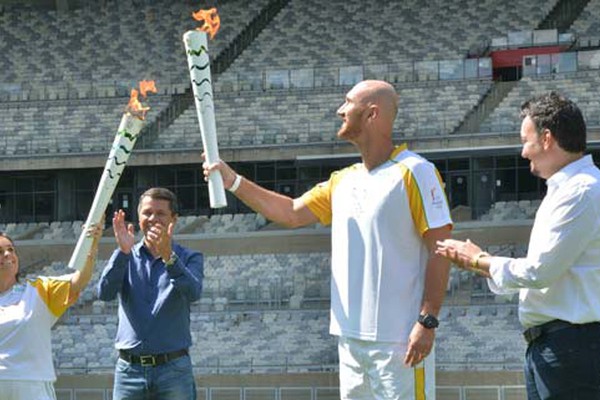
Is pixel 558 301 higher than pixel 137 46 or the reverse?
the reverse

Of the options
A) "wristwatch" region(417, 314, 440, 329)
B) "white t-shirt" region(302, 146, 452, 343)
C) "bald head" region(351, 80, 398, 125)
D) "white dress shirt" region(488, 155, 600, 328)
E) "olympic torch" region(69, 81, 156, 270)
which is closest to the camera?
"white dress shirt" region(488, 155, 600, 328)

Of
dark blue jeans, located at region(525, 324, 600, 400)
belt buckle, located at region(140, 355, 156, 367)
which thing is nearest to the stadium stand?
belt buckle, located at region(140, 355, 156, 367)

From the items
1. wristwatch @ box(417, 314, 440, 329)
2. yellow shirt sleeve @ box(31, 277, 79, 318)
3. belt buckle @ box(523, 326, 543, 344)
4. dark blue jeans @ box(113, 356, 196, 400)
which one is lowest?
dark blue jeans @ box(113, 356, 196, 400)

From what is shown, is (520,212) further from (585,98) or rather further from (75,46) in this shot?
(75,46)

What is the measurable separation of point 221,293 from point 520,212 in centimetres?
773

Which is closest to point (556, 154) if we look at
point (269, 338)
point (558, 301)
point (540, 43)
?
point (558, 301)

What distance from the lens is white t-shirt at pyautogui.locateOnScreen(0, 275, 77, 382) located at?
774cm

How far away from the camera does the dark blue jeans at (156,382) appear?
787cm

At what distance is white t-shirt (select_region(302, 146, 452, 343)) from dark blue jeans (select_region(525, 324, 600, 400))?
704 mm

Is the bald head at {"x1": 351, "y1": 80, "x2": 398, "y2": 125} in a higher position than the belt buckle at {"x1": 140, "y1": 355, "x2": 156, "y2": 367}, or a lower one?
higher

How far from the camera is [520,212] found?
109 ft

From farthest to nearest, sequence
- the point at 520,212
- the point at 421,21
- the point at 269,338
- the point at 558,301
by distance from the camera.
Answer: the point at 421,21, the point at 520,212, the point at 269,338, the point at 558,301

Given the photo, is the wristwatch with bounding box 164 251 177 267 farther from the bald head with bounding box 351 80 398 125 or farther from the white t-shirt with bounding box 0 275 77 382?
the bald head with bounding box 351 80 398 125

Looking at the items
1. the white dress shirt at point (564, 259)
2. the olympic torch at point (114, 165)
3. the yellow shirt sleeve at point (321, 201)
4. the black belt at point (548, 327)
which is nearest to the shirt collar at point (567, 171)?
the white dress shirt at point (564, 259)
